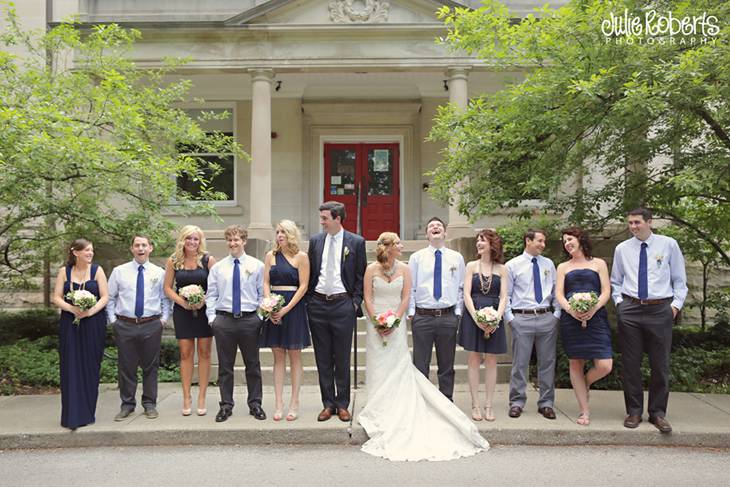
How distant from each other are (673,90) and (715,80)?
733 mm

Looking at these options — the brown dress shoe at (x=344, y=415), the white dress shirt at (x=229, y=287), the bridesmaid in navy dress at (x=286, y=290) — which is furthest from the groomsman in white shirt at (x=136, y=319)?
the brown dress shoe at (x=344, y=415)

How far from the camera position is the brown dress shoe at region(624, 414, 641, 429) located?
6086 mm

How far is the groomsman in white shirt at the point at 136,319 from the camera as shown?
646cm

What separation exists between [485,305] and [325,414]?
200cm

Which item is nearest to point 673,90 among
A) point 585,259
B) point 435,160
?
point 585,259

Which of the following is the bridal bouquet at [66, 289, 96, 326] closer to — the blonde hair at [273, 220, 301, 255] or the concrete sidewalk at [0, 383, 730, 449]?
the concrete sidewalk at [0, 383, 730, 449]

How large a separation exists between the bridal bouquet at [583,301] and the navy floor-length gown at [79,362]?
4.81 m

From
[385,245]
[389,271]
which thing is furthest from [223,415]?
[385,245]

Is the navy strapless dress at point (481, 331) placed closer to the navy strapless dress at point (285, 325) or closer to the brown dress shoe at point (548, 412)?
the brown dress shoe at point (548, 412)

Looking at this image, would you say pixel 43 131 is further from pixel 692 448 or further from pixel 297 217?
pixel 297 217

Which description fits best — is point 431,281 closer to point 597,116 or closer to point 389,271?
point 389,271

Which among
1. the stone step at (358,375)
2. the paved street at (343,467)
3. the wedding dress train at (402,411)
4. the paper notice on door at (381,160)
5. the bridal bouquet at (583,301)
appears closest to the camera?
the paved street at (343,467)

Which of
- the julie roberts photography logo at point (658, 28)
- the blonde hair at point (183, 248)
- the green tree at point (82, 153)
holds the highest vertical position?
the julie roberts photography logo at point (658, 28)

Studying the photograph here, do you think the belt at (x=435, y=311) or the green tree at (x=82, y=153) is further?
the green tree at (x=82, y=153)
